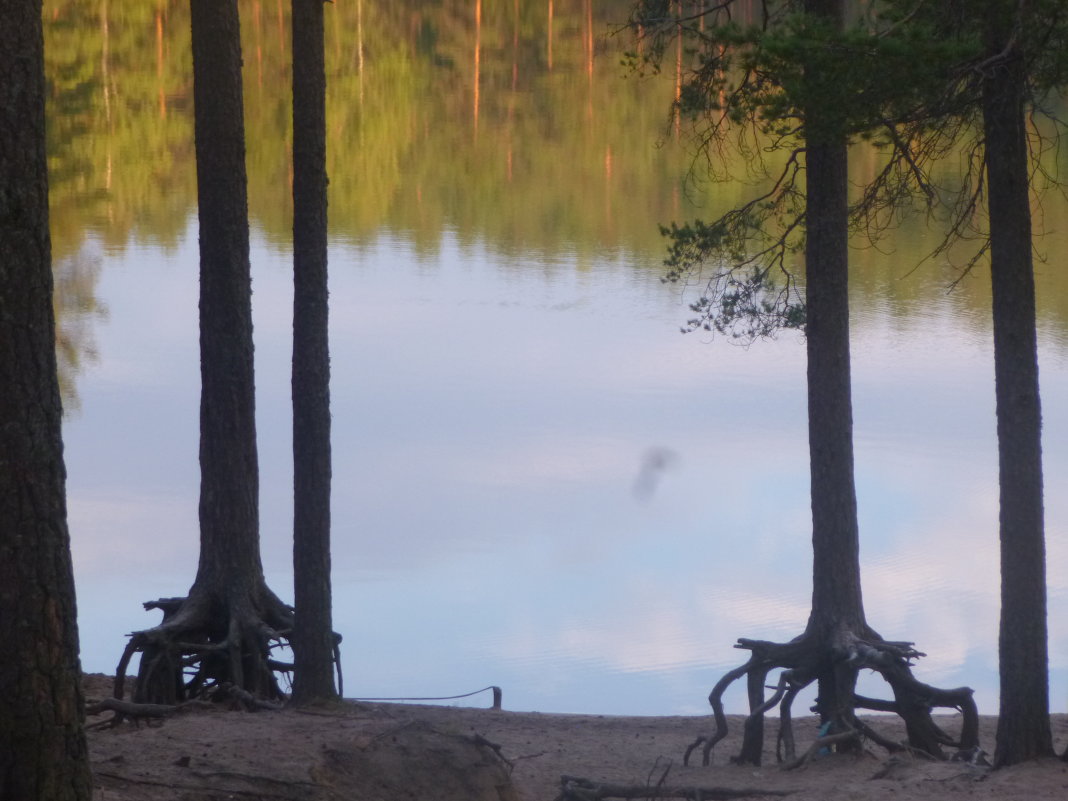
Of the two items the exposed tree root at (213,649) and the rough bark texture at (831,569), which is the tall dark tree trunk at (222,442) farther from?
the rough bark texture at (831,569)

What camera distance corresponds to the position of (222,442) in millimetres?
8422

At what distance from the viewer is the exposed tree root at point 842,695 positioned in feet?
25.4

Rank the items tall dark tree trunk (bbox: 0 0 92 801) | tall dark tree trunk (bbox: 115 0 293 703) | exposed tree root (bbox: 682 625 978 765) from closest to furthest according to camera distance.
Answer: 1. tall dark tree trunk (bbox: 0 0 92 801)
2. exposed tree root (bbox: 682 625 978 765)
3. tall dark tree trunk (bbox: 115 0 293 703)

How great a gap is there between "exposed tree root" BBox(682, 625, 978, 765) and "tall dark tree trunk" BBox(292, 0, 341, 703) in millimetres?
2414

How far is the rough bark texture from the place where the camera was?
790 centimetres

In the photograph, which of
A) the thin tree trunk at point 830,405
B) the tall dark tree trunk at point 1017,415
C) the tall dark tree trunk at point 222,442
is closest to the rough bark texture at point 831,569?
the thin tree trunk at point 830,405

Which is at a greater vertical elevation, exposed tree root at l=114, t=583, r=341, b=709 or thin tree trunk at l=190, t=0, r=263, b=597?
thin tree trunk at l=190, t=0, r=263, b=597

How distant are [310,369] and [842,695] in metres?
3.68

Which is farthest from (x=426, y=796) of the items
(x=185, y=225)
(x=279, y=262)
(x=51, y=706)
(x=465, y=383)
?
(x=185, y=225)

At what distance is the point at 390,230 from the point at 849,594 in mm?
24414

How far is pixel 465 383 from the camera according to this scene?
70.9 ft

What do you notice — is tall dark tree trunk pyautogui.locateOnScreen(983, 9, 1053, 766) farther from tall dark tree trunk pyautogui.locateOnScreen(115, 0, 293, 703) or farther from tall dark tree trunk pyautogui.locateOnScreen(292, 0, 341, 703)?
tall dark tree trunk pyautogui.locateOnScreen(115, 0, 293, 703)

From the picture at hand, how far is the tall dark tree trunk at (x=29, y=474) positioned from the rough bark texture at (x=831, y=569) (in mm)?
4736

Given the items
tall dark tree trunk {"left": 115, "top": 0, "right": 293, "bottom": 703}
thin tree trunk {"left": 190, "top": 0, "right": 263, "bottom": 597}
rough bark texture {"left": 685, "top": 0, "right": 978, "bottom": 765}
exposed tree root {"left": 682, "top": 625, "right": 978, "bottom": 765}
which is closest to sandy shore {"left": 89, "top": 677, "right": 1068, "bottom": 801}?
exposed tree root {"left": 682, "top": 625, "right": 978, "bottom": 765}
